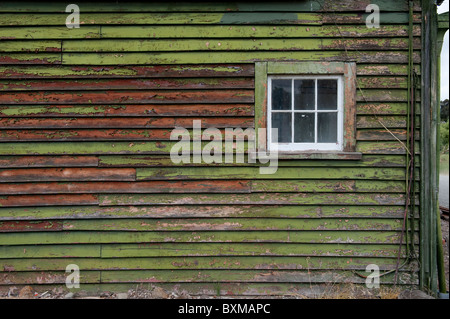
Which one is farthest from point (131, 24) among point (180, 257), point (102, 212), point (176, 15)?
point (180, 257)

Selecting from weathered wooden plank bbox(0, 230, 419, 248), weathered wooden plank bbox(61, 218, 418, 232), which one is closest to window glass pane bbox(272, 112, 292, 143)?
weathered wooden plank bbox(61, 218, 418, 232)

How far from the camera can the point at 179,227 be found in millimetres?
3195

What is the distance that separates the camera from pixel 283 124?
3.23 metres

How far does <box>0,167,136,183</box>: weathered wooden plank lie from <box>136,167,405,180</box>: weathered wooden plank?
183mm

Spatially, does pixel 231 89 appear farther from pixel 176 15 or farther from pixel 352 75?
pixel 352 75

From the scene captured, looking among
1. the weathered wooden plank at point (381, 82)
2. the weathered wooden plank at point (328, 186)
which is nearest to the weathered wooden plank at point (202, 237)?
the weathered wooden plank at point (328, 186)

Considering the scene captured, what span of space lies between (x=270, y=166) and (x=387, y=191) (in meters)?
1.29

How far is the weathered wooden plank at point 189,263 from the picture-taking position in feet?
10.4

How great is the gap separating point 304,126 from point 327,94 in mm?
430

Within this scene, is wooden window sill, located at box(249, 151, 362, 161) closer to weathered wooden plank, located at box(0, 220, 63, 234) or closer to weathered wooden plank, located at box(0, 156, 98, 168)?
weathered wooden plank, located at box(0, 156, 98, 168)

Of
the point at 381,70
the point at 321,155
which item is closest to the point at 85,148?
the point at 321,155

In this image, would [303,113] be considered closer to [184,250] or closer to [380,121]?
[380,121]

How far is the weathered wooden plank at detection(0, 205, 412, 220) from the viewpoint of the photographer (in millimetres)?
3158

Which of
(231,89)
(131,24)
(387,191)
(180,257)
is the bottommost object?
(180,257)
